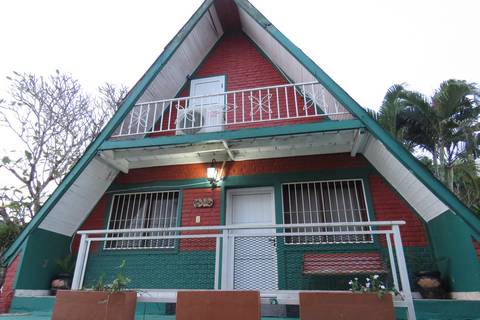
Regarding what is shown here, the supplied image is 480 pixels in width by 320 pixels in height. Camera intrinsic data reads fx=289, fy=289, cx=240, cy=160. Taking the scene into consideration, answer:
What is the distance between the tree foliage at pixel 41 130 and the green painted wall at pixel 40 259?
11.3 feet

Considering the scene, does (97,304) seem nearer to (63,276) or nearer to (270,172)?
(63,276)

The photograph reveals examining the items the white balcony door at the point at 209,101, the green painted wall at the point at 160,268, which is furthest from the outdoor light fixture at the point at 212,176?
the green painted wall at the point at 160,268

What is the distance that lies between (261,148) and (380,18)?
348 inches

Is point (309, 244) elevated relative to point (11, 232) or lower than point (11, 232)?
lower

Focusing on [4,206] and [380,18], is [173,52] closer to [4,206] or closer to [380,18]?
[4,206]

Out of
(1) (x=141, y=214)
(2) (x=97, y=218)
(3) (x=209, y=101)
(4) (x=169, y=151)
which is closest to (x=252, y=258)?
(4) (x=169, y=151)

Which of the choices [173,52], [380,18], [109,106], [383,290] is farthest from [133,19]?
[383,290]

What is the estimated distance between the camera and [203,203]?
19.6 feet

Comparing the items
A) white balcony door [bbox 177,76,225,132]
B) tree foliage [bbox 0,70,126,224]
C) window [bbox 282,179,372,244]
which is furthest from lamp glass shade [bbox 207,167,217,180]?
tree foliage [bbox 0,70,126,224]

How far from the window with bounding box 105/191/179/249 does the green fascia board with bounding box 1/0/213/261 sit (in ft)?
4.13

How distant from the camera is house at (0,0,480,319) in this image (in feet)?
13.9

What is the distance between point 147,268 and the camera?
5.07m

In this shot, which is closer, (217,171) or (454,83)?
(217,171)

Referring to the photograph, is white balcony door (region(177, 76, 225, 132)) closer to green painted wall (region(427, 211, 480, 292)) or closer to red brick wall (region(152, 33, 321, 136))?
red brick wall (region(152, 33, 321, 136))
